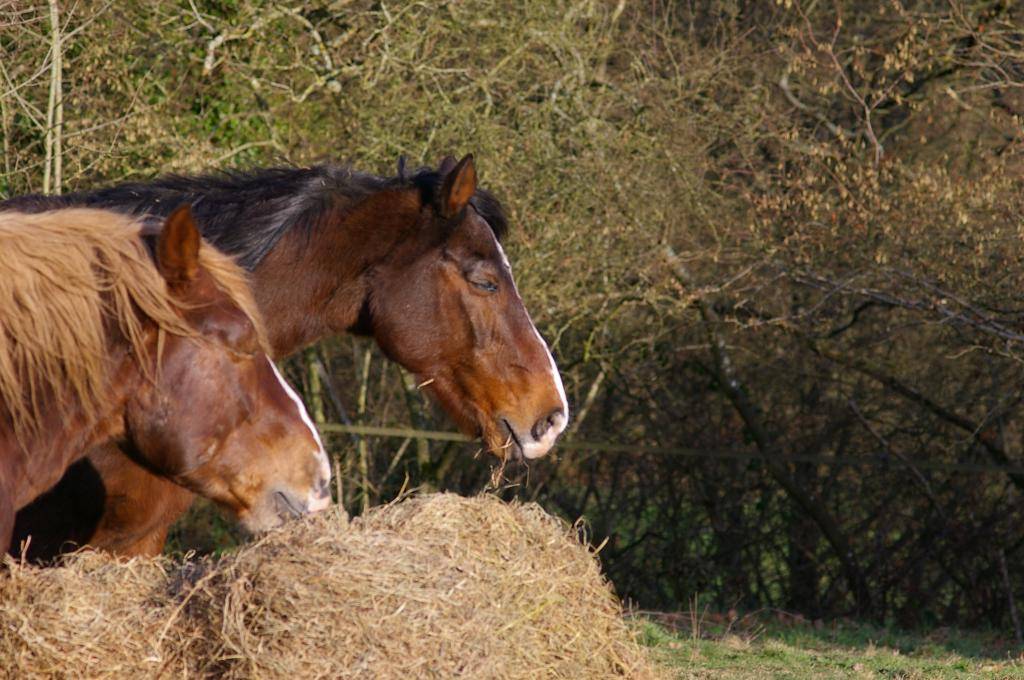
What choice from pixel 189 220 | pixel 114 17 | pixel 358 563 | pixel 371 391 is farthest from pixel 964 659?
pixel 114 17

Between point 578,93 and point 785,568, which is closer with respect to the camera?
point 578,93

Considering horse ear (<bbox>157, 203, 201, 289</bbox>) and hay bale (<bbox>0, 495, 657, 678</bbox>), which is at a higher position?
horse ear (<bbox>157, 203, 201, 289</bbox>)

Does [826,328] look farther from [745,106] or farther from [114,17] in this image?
[114,17]

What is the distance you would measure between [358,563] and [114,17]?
581cm

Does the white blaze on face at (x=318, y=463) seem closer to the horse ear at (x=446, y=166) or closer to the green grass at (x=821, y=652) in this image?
the horse ear at (x=446, y=166)

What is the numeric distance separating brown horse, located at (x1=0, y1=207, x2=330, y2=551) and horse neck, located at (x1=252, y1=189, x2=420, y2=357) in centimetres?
107

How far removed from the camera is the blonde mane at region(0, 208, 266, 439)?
3.02 metres

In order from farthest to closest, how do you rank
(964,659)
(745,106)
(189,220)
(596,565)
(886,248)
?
1. (745,106)
2. (886,248)
3. (964,659)
4. (596,565)
5. (189,220)

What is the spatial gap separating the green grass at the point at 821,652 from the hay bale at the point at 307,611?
1.82 m

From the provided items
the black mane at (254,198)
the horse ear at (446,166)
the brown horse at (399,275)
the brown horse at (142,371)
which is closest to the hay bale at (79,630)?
the brown horse at (142,371)

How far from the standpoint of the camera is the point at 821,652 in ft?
21.3

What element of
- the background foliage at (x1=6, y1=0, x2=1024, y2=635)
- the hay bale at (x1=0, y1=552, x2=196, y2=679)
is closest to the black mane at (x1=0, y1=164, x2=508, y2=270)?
the hay bale at (x1=0, y1=552, x2=196, y2=679)

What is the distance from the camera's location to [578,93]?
8867 mm

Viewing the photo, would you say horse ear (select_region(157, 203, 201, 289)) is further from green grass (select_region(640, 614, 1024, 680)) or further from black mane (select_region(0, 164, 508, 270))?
green grass (select_region(640, 614, 1024, 680))
